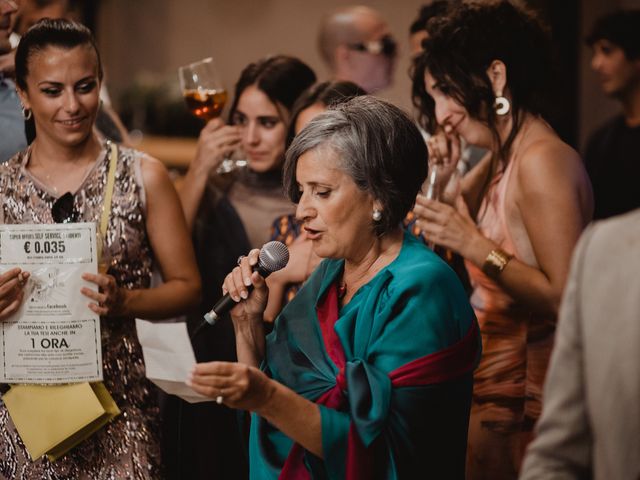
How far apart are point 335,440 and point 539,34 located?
4.41 ft

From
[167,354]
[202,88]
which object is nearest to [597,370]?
[167,354]

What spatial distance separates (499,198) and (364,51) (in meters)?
1.88

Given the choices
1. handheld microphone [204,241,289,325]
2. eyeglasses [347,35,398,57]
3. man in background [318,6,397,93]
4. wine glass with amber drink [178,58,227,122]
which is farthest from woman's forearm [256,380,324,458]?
eyeglasses [347,35,398,57]

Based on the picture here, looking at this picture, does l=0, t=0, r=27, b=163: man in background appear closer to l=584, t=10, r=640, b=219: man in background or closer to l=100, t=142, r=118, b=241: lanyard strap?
l=100, t=142, r=118, b=241: lanyard strap

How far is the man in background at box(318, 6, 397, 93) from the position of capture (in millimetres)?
4125

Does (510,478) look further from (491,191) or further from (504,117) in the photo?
(504,117)

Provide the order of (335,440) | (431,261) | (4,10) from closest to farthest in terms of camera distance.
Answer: (335,440) < (431,261) < (4,10)

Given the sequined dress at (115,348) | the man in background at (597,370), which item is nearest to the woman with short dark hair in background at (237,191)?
the sequined dress at (115,348)

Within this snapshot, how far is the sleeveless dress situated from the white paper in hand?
2.67 ft

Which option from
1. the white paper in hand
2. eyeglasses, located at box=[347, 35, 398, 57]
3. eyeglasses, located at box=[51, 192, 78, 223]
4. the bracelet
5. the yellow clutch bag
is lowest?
the yellow clutch bag

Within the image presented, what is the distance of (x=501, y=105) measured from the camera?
2473 mm

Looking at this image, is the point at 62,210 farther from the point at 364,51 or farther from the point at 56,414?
the point at 364,51

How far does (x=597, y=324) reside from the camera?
121cm

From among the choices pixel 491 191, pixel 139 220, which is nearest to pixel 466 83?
pixel 491 191
